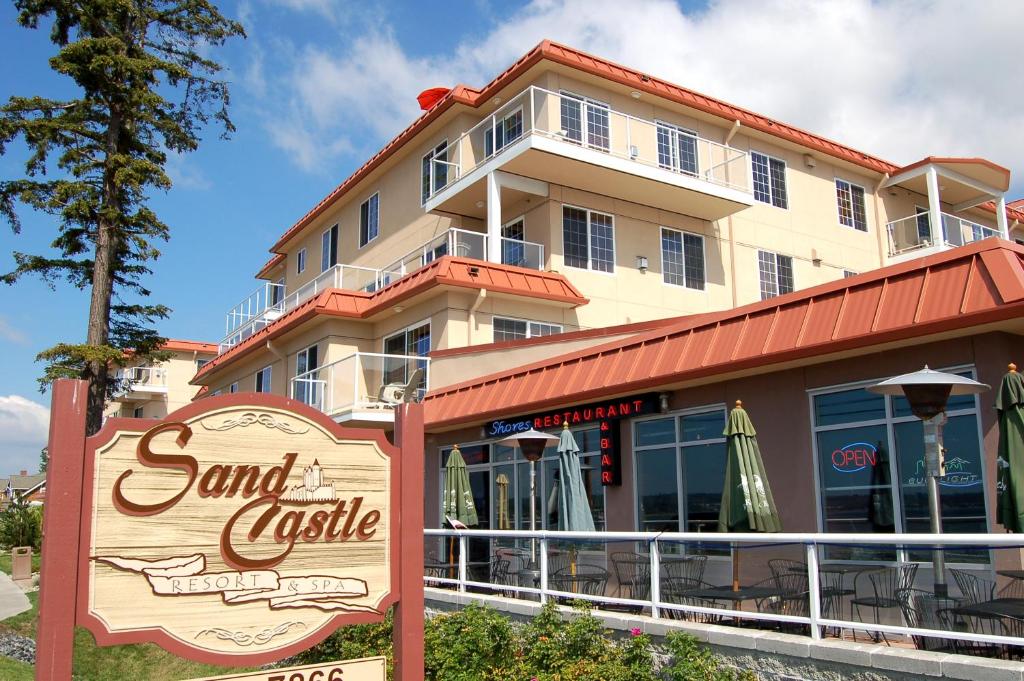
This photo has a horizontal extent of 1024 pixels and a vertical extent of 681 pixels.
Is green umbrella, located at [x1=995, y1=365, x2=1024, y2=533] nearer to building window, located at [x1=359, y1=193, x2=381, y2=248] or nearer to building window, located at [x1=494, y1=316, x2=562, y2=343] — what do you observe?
building window, located at [x1=494, y1=316, x2=562, y2=343]

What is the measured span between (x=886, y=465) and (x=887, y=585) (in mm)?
3913

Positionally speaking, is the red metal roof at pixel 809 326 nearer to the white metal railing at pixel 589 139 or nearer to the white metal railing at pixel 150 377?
the white metal railing at pixel 589 139

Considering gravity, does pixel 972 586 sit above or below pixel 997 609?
above

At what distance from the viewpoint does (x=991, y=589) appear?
681 cm

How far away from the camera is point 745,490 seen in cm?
986

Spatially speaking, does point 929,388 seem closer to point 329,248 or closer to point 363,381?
point 363,381

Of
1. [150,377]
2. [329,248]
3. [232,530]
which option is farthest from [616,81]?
[150,377]

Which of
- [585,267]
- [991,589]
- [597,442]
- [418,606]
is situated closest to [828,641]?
[991,589]

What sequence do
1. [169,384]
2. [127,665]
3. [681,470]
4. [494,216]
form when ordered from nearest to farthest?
[681,470] → [127,665] → [494,216] → [169,384]

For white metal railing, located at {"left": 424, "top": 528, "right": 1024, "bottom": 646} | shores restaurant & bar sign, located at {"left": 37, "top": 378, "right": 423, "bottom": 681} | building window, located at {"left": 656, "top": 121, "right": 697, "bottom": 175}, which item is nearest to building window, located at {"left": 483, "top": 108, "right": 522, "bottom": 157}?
building window, located at {"left": 656, "top": 121, "right": 697, "bottom": 175}

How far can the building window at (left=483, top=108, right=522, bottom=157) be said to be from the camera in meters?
23.8

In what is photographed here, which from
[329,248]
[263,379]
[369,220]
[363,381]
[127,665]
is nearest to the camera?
[127,665]

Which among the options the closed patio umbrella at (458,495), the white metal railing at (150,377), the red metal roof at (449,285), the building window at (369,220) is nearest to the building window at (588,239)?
the red metal roof at (449,285)

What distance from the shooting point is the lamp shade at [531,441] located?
13.6 meters
